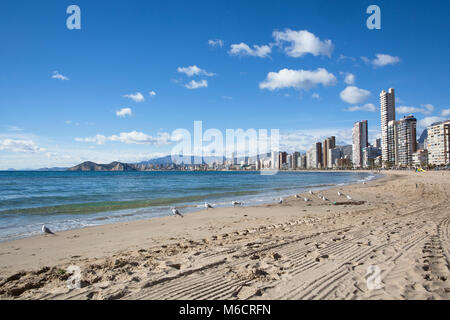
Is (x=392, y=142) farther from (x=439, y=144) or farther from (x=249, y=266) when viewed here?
(x=249, y=266)

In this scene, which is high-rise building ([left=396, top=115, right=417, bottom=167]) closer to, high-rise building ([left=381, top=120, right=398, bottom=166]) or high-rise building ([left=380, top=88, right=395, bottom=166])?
high-rise building ([left=381, top=120, right=398, bottom=166])

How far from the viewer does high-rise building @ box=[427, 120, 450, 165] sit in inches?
4349

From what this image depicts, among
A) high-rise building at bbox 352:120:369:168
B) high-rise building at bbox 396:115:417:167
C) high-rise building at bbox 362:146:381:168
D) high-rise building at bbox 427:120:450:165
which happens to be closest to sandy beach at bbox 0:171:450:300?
high-rise building at bbox 427:120:450:165

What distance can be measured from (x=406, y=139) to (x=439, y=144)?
2383 centimetres

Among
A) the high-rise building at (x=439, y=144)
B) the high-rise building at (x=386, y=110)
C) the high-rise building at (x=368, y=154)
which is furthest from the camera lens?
the high-rise building at (x=368, y=154)

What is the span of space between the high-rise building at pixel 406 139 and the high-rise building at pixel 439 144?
40.1 feet

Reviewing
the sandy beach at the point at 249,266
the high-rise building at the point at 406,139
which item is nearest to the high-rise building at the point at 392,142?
the high-rise building at the point at 406,139

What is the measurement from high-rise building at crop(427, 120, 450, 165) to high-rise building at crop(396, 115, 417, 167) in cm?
1222

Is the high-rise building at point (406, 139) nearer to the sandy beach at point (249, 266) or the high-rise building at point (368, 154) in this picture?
the high-rise building at point (368, 154)

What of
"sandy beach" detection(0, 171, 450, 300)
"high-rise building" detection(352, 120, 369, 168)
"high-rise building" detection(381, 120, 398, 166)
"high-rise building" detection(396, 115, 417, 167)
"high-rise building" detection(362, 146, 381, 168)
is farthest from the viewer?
"high-rise building" detection(352, 120, 369, 168)

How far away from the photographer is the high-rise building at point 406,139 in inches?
5320

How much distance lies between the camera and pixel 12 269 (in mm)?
5445
